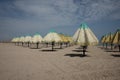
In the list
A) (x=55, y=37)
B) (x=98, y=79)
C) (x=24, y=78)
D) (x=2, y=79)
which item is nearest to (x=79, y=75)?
(x=98, y=79)

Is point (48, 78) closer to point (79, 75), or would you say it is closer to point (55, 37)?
point (79, 75)

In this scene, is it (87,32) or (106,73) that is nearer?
(106,73)

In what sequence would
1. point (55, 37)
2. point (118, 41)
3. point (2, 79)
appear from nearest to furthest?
point (2, 79)
point (118, 41)
point (55, 37)

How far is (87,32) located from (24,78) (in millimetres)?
11746

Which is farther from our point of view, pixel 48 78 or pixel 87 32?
pixel 87 32

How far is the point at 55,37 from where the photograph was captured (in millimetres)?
28531

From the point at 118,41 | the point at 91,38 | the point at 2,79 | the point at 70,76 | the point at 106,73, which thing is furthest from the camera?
the point at 118,41

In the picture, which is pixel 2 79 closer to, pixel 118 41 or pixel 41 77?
pixel 41 77

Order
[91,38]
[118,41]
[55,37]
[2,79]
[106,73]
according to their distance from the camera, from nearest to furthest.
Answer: [2,79] → [106,73] → [91,38] → [118,41] → [55,37]

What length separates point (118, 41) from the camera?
71.9 ft

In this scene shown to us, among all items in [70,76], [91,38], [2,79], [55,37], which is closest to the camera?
[2,79]

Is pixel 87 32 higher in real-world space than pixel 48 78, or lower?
higher

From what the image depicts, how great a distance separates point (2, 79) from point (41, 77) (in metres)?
2.14

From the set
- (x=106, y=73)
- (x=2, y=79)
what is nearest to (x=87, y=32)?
(x=106, y=73)
